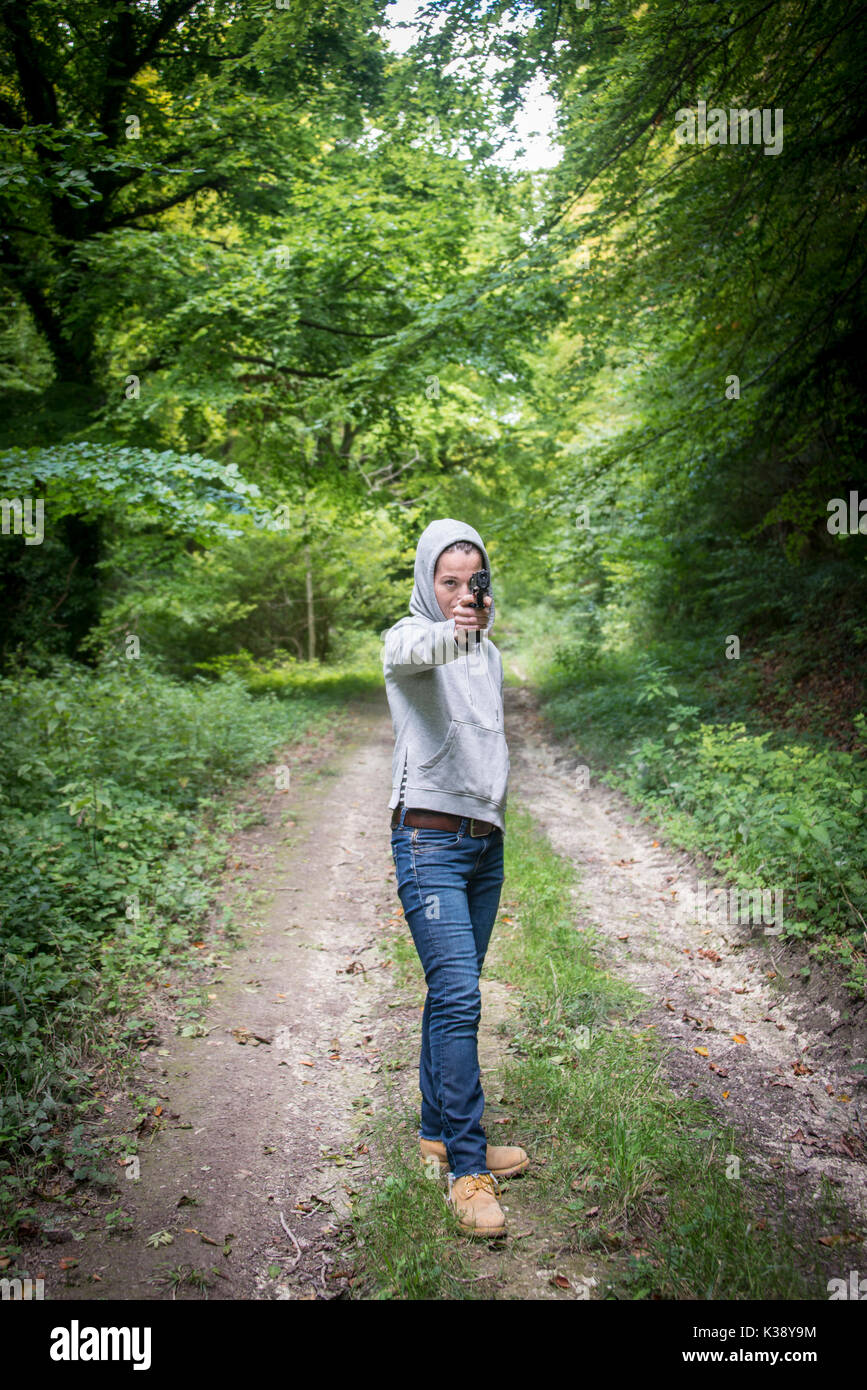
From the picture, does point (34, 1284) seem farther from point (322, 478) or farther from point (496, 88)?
point (322, 478)

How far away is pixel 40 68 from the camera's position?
1038 cm

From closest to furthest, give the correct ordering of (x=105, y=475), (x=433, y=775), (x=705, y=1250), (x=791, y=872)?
(x=705, y=1250)
(x=433, y=775)
(x=791, y=872)
(x=105, y=475)

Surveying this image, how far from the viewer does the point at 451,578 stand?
9.33 feet

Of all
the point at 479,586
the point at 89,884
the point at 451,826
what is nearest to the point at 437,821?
the point at 451,826

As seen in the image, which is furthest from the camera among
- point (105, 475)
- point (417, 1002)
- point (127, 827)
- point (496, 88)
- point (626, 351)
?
point (626, 351)

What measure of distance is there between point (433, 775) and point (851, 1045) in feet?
8.71

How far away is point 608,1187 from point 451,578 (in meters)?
2.24

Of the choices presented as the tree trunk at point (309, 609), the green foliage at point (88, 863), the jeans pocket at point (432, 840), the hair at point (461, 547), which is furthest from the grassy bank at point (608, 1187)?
the tree trunk at point (309, 609)

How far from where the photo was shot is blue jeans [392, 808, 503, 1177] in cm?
265

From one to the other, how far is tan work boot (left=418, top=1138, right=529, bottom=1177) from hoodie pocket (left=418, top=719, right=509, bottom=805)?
133cm

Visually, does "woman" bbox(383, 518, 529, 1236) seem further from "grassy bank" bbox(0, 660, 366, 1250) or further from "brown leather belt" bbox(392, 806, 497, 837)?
"grassy bank" bbox(0, 660, 366, 1250)

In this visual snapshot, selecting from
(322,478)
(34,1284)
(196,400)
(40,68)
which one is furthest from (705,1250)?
(40,68)

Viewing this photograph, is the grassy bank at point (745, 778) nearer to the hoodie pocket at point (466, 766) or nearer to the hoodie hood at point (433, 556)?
the hoodie pocket at point (466, 766)

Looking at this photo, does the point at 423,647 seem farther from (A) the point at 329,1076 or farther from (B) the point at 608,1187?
(A) the point at 329,1076
